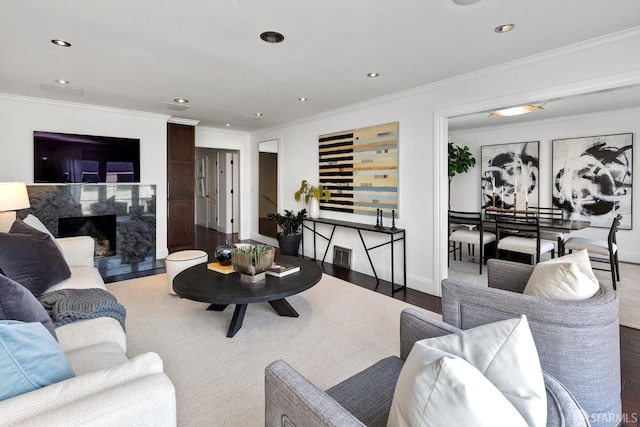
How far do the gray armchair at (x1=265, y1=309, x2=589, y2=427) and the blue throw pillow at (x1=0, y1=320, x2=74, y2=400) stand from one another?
27.2 inches

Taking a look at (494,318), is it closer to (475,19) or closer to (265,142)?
(475,19)

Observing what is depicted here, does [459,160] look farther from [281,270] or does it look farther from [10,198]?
[10,198]

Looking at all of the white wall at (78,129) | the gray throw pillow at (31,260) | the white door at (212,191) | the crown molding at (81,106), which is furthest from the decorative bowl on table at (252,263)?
the white door at (212,191)

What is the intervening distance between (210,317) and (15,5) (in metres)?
2.59

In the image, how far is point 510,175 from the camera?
5.84 metres

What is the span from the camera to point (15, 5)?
2025mm

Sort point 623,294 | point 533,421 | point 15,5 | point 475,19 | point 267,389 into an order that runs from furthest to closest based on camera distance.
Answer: point 623,294 < point 475,19 < point 15,5 < point 267,389 < point 533,421

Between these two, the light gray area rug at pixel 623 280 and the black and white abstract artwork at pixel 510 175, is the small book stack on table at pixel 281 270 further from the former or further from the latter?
the black and white abstract artwork at pixel 510 175

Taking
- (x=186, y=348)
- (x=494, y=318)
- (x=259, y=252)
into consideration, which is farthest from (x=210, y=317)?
(x=494, y=318)

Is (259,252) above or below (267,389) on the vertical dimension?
above

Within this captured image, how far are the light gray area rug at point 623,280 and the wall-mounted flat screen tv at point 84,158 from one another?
4.91 meters

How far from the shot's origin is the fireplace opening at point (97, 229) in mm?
4559

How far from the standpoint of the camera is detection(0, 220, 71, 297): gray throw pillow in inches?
80.5

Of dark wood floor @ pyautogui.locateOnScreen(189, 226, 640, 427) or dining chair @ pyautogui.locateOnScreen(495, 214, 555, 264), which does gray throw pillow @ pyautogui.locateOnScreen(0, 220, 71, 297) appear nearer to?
dark wood floor @ pyautogui.locateOnScreen(189, 226, 640, 427)
